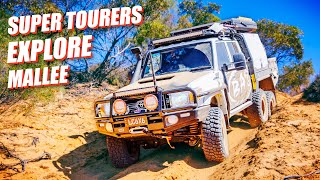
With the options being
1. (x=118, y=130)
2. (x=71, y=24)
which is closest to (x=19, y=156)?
(x=118, y=130)

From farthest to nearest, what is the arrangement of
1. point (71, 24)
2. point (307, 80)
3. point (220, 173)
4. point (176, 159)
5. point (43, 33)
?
point (307, 80) → point (71, 24) → point (43, 33) → point (176, 159) → point (220, 173)

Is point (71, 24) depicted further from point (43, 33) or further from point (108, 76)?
point (108, 76)

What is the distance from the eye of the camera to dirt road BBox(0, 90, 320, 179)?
15.4 ft

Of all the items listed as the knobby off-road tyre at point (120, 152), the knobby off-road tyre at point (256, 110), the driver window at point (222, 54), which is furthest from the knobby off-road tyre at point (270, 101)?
the knobby off-road tyre at point (120, 152)

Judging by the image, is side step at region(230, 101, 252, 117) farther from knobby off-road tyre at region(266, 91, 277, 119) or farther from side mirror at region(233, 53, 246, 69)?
knobby off-road tyre at region(266, 91, 277, 119)

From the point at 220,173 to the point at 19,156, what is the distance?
4447mm

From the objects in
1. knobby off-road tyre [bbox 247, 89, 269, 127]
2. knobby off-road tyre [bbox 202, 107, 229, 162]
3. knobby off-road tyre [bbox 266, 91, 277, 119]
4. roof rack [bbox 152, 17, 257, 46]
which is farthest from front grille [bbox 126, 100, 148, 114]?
knobby off-road tyre [bbox 266, 91, 277, 119]

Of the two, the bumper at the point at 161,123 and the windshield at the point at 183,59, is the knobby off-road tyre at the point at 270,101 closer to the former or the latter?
the windshield at the point at 183,59

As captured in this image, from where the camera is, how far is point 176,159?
5.93 meters

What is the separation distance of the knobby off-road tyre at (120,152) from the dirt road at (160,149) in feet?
0.54

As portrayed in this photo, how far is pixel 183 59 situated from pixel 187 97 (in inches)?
64.2

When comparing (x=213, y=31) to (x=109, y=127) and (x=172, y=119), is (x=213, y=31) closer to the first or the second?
(x=172, y=119)

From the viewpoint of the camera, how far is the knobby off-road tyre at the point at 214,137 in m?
5.18

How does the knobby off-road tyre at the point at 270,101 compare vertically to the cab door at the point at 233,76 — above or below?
below
